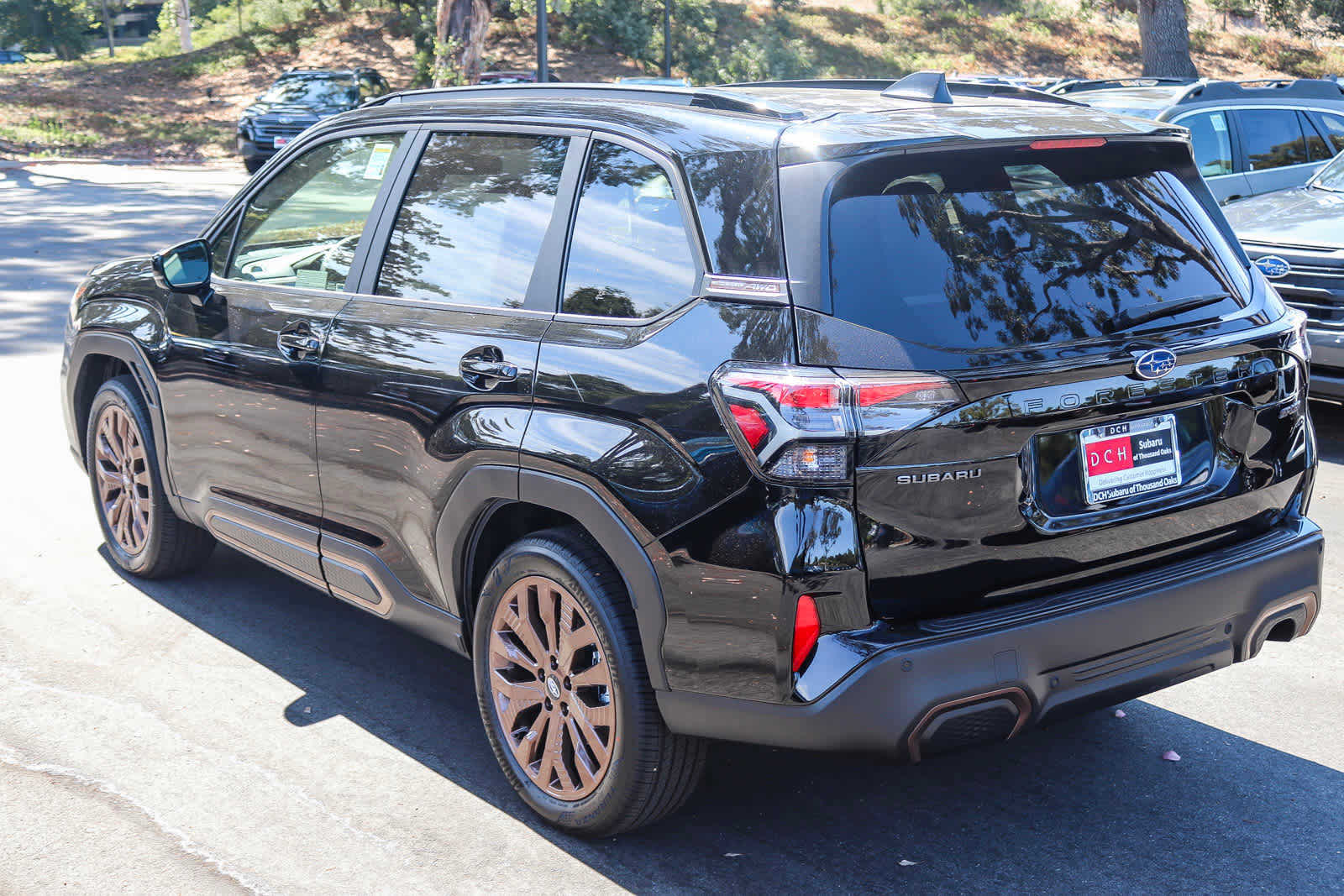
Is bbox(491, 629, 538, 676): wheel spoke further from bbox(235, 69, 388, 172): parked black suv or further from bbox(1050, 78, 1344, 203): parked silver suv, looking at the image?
bbox(235, 69, 388, 172): parked black suv

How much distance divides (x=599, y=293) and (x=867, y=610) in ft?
3.50

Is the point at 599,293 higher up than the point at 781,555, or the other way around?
the point at 599,293

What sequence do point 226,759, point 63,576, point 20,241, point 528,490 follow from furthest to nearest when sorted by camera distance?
point 20,241, point 63,576, point 226,759, point 528,490

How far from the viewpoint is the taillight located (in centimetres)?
282

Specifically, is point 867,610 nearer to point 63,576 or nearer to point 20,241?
point 63,576

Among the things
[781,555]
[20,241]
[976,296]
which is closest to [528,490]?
[781,555]

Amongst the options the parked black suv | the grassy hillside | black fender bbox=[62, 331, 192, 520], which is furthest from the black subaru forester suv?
the grassy hillside

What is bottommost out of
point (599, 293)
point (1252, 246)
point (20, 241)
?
point (20, 241)

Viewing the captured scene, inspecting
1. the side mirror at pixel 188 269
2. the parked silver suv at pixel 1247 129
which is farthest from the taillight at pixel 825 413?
the parked silver suv at pixel 1247 129

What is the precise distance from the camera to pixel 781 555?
2848mm

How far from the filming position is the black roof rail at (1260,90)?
37.3 ft

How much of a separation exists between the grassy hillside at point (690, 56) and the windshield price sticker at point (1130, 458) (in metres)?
29.6

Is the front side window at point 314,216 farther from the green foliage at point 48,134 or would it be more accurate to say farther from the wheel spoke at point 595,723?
the green foliage at point 48,134

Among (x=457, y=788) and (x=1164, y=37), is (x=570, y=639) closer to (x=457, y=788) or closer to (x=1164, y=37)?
(x=457, y=788)
